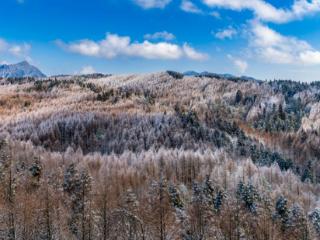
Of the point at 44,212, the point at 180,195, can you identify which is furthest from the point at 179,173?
the point at 44,212

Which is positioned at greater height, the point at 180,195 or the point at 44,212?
the point at 44,212

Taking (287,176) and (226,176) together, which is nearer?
(226,176)

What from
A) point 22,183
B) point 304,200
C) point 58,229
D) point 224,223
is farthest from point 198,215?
point 304,200

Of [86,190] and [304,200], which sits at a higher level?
[86,190]

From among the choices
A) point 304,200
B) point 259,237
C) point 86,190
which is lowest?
point 304,200

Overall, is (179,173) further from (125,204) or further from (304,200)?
(125,204)

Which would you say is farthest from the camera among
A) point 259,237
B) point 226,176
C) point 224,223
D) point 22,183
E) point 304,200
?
point 226,176

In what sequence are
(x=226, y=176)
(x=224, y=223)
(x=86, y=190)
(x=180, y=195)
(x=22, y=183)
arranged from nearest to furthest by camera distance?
(x=224, y=223)
(x=86, y=190)
(x=22, y=183)
(x=180, y=195)
(x=226, y=176)

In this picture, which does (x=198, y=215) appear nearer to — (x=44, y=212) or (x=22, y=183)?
(x=44, y=212)

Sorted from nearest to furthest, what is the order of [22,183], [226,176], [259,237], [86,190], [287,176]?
1. [259,237]
2. [86,190]
3. [22,183]
4. [226,176]
5. [287,176]
